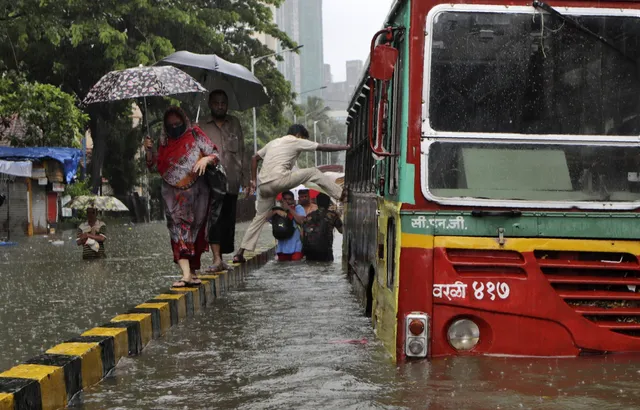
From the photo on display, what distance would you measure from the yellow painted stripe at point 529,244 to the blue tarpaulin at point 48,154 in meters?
22.6

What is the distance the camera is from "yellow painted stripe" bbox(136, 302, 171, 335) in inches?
310

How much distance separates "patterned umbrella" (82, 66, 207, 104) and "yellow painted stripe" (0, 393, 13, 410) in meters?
4.97

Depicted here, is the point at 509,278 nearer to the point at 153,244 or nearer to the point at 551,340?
the point at 551,340

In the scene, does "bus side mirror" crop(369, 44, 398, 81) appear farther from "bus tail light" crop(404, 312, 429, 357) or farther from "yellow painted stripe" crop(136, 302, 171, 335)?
"yellow painted stripe" crop(136, 302, 171, 335)

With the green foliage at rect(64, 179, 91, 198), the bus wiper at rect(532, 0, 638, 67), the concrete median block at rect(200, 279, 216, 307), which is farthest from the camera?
the green foliage at rect(64, 179, 91, 198)

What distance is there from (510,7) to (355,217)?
14.4 feet

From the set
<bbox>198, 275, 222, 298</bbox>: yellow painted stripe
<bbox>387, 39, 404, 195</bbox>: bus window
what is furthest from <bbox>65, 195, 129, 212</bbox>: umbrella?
<bbox>387, 39, 404, 195</bbox>: bus window

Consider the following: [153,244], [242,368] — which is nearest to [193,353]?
[242,368]

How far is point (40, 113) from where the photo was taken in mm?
25859

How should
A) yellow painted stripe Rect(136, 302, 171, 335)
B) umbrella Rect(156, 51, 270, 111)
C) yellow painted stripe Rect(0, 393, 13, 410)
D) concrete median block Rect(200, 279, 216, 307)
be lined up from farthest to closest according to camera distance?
1. umbrella Rect(156, 51, 270, 111)
2. concrete median block Rect(200, 279, 216, 307)
3. yellow painted stripe Rect(136, 302, 171, 335)
4. yellow painted stripe Rect(0, 393, 13, 410)

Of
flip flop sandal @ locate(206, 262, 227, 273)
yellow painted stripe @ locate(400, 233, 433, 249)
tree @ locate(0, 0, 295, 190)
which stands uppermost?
tree @ locate(0, 0, 295, 190)

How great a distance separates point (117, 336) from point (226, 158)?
4412 millimetres

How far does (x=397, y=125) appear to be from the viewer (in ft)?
19.3

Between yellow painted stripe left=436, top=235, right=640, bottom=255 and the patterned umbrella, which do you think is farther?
the patterned umbrella
